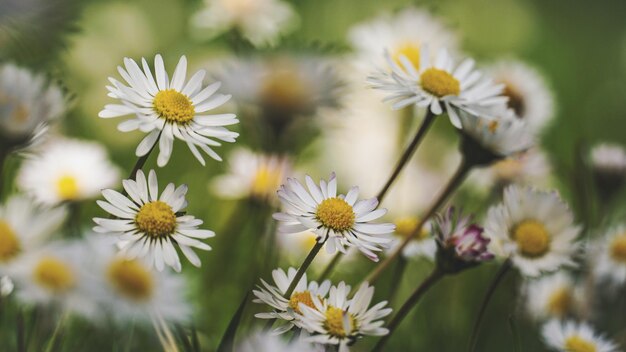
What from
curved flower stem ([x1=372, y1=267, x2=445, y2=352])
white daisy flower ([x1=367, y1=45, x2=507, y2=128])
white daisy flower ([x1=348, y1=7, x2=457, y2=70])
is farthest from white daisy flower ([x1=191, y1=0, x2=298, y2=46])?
curved flower stem ([x1=372, y1=267, x2=445, y2=352])

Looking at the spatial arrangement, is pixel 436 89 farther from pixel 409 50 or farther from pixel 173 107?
pixel 409 50

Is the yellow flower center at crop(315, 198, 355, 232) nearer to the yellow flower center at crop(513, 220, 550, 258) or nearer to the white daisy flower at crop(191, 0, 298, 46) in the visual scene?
the yellow flower center at crop(513, 220, 550, 258)

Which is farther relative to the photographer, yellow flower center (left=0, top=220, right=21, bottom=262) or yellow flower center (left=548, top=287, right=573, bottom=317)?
yellow flower center (left=548, top=287, right=573, bottom=317)

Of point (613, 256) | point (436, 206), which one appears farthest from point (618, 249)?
point (436, 206)

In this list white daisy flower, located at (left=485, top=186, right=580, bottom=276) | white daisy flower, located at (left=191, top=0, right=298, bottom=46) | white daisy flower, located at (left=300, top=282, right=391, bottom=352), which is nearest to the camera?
white daisy flower, located at (left=300, top=282, right=391, bottom=352)

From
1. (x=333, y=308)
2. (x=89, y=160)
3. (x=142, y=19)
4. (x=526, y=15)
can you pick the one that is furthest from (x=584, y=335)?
(x=526, y=15)

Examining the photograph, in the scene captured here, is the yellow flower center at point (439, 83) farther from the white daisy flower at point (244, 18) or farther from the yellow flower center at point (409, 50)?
the white daisy flower at point (244, 18)
